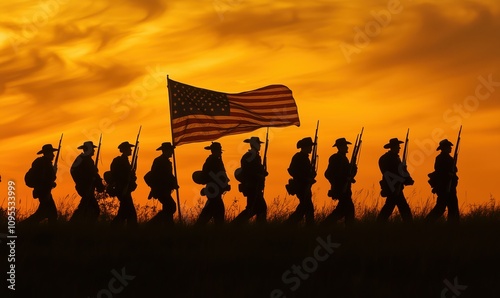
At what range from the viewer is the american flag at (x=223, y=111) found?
88.5 ft

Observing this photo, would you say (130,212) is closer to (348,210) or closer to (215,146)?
(215,146)

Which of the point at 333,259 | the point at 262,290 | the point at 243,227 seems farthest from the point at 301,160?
the point at 262,290

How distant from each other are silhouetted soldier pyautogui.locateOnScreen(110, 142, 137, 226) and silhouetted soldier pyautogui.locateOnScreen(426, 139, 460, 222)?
665cm

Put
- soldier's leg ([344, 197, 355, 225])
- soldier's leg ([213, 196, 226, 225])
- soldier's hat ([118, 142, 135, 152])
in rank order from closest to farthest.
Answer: soldier's leg ([213, 196, 226, 225]) → soldier's leg ([344, 197, 355, 225]) → soldier's hat ([118, 142, 135, 152])

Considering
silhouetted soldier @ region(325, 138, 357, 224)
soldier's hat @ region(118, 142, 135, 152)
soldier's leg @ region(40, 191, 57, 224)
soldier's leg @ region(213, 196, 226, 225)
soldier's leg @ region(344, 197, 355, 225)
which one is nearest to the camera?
soldier's leg @ region(40, 191, 57, 224)

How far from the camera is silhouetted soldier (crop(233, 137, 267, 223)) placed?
26.0 meters

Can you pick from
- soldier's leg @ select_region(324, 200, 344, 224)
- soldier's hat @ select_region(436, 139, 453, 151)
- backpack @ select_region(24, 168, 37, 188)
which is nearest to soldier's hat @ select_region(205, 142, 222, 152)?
soldier's leg @ select_region(324, 200, 344, 224)

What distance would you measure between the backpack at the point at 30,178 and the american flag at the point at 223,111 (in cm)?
322

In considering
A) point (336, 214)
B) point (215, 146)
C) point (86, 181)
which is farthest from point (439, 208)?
point (86, 181)

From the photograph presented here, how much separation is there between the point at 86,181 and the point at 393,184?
22.6 feet

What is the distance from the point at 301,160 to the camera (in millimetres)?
26594

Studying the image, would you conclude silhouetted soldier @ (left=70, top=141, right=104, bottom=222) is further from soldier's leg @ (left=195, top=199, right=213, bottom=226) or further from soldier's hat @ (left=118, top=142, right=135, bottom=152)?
soldier's leg @ (left=195, top=199, right=213, bottom=226)

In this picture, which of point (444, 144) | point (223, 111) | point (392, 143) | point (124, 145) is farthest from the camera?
point (223, 111)

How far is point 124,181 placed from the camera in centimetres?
2628
